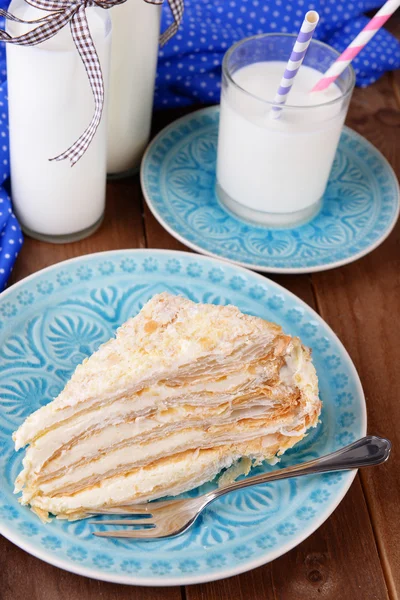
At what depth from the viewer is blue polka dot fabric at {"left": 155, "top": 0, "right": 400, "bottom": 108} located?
5.63ft

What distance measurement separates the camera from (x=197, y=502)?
1040mm

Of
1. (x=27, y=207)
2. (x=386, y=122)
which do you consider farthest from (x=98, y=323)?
(x=386, y=122)

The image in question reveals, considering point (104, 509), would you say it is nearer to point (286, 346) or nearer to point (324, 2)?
point (286, 346)

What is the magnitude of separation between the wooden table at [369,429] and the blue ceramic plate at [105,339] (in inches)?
2.3

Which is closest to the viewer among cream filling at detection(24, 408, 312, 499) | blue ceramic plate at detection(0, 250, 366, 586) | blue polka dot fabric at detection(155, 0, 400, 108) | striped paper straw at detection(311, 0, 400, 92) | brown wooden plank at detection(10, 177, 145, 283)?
blue ceramic plate at detection(0, 250, 366, 586)

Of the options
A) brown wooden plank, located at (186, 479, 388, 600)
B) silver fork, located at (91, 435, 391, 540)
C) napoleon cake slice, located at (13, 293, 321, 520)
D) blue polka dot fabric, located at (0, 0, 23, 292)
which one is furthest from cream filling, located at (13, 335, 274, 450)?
blue polka dot fabric, located at (0, 0, 23, 292)

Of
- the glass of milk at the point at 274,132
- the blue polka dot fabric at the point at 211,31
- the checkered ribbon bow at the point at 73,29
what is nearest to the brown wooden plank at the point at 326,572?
the glass of milk at the point at 274,132

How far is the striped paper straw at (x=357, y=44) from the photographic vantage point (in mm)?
1310

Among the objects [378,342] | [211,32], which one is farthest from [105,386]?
[211,32]

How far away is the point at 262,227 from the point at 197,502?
64 centimetres

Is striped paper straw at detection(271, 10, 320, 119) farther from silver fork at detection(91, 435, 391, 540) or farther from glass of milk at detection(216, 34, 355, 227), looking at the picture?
silver fork at detection(91, 435, 391, 540)

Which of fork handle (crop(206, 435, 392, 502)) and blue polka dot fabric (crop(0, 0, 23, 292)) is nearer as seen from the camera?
fork handle (crop(206, 435, 392, 502))

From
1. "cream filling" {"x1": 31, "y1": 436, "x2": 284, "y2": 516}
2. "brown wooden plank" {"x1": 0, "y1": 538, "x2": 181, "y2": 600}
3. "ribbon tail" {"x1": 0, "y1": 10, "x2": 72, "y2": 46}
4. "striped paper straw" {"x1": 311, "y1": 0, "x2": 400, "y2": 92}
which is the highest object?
"ribbon tail" {"x1": 0, "y1": 10, "x2": 72, "y2": 46}

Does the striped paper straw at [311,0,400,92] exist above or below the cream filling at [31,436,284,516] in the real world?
above
